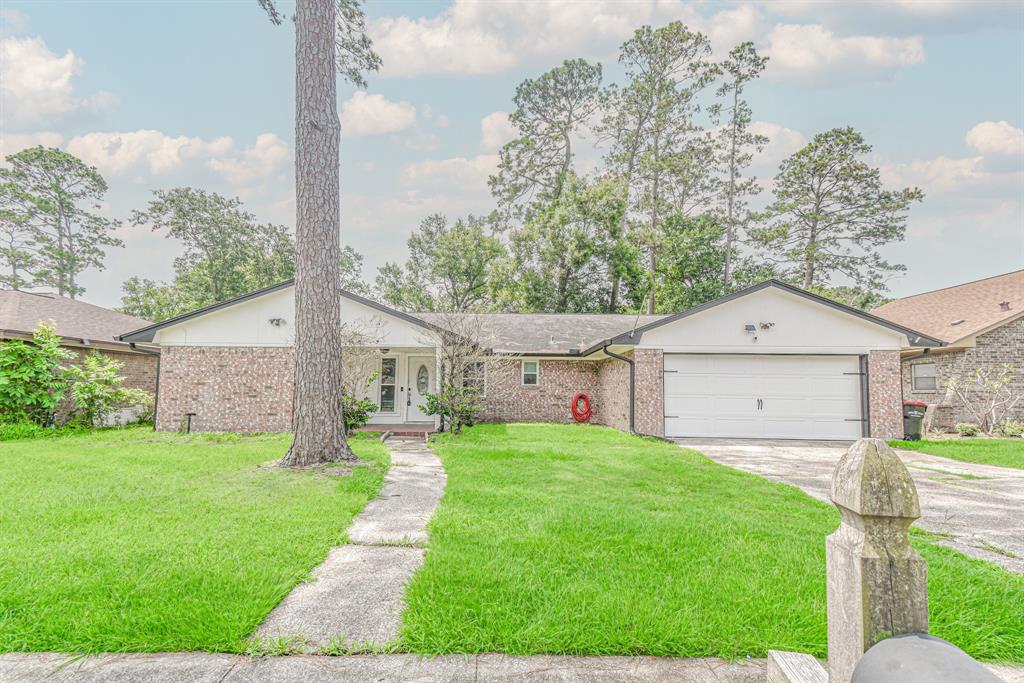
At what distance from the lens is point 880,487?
108cm

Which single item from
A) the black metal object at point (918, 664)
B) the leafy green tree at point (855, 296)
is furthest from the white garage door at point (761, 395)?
the leafy green tree at point (855, 296)

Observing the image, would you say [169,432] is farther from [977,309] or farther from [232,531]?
[977,309]

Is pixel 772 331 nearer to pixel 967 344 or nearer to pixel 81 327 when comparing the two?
pixel 967 344

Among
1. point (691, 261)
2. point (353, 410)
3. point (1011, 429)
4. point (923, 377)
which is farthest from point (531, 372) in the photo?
point (691, 261)

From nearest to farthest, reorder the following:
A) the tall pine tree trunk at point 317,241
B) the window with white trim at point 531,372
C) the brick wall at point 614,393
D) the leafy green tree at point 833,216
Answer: the tall pine tree trunk at point 317,241, the brick wall at point 614,393, the window with white trim at point 531,372, the leafy green tree at point 833,216

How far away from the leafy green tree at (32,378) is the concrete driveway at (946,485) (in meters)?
15.2

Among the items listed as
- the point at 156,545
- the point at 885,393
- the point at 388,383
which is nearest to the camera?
the point at 156,545

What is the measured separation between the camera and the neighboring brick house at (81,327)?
40.4 feet

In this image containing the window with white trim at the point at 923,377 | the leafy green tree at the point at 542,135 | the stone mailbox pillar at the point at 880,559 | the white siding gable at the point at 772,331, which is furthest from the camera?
the leafy green tree at the point at 542,135

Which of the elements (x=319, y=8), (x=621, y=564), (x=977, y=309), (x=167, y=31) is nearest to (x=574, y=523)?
(x=621, y=564)

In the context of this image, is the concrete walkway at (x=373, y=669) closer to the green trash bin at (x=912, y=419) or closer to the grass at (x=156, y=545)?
the grass at (x=156, y=545)

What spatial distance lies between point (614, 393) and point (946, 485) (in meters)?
7.83

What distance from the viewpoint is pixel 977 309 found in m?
14.7

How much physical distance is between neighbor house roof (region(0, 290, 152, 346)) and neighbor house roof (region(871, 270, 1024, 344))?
82.3 ft
